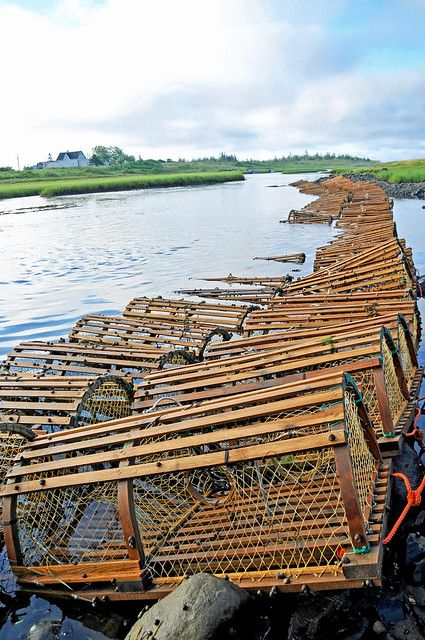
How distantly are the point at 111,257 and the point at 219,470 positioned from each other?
80.1ft

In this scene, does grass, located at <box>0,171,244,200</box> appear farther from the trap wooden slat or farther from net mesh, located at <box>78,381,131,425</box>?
net mesh, located at <box>78,381,131,425</box>

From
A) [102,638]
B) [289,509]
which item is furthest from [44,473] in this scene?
[289,509]

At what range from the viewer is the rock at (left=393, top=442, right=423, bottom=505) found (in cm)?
546

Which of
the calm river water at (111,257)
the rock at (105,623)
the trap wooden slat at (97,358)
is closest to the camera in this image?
the rock at (105,623)

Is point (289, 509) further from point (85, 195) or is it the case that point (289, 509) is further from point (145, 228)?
point (85, 195)

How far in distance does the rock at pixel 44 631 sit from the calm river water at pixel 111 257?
90 millimetres

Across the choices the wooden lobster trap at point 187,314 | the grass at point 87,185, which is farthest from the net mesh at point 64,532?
the grass at point 87,185

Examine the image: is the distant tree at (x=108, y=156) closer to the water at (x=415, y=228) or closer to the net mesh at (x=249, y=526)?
the water at (x=415, y=228)

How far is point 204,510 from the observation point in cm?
541

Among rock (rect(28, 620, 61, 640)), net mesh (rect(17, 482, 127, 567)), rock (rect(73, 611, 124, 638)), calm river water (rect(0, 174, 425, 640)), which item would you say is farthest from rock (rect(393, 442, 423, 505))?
rock (rect(28, 620, 61, 640))

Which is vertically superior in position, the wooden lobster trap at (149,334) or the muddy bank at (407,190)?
the muddy bank at (407,190)

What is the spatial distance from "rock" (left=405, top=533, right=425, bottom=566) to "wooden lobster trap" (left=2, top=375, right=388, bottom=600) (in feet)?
A: 1.56

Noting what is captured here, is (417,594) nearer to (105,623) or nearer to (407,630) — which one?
(407,630)

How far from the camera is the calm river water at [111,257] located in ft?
51.6
